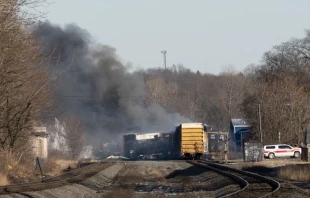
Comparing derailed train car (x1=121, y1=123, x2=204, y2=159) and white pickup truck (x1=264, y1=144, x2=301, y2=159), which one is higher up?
derailed train car (x1=121, y1=123, x2=204, y2=159)

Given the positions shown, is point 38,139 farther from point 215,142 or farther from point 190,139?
point 215,142

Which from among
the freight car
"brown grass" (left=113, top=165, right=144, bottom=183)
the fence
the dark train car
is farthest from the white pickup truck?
"brown grass" (left=113, top=165, right=144, bottom=183)

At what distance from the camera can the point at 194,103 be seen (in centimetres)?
13812

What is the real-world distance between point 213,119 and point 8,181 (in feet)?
354

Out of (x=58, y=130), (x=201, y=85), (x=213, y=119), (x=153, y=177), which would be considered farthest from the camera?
(x=201, y=85)

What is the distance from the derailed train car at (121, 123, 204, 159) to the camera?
6475 centimetres

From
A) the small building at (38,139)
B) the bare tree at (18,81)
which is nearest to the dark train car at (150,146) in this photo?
the small building at (38,139)

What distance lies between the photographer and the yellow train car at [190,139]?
212ft

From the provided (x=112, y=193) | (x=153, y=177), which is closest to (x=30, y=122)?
(x=153, y=177)

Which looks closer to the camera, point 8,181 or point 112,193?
point 112,193

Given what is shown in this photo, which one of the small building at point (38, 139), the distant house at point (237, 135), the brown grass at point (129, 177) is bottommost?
the brown grass at point (129, 177)

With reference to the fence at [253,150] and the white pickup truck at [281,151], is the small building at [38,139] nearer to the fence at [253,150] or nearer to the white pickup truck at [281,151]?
the fence at [253,150]

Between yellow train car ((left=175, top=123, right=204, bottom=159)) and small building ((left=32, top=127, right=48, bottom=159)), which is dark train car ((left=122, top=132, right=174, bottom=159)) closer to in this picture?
yellow train car ((left=175, top=123, right=204, bottom=159))

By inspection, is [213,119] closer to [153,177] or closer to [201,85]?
[201,85]
